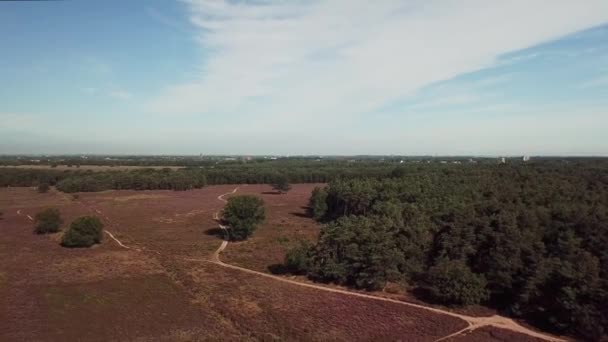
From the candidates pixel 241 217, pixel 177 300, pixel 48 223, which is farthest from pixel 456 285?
pixel 48 223

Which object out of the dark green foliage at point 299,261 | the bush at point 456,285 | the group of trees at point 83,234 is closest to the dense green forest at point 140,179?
the group of trees at point 83,234

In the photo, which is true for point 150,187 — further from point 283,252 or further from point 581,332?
point 581,332

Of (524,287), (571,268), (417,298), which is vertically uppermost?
(571,268)

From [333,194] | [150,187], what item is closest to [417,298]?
[333,194]

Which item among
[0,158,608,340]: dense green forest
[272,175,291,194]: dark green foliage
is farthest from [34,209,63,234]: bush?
[272,175,291,194]: dark green foliage

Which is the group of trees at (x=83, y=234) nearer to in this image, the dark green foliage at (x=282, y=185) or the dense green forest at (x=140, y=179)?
the dark green foliage at (x=282, y=185)

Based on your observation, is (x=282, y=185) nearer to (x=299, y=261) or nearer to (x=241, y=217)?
(x=241, y=217)
